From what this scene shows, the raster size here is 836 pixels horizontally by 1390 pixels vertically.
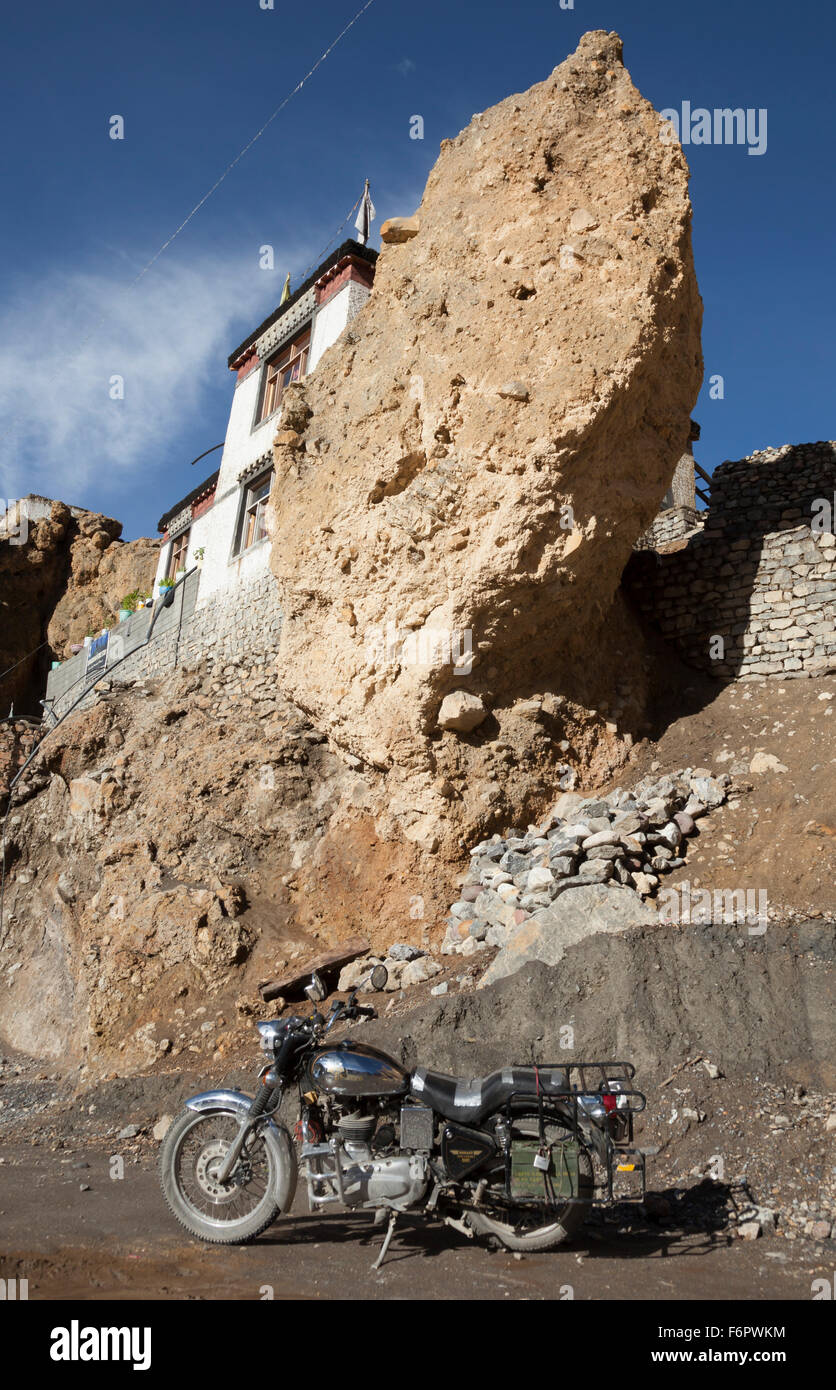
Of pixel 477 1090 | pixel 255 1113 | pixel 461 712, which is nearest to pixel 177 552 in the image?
pixel 461 712

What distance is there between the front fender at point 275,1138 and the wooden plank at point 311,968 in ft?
11.7

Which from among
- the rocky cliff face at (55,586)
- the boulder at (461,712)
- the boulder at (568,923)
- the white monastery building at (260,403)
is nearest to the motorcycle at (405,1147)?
the boulder at (568,923)

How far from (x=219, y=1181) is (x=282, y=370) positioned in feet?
46.2

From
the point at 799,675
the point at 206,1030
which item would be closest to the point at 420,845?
the point at 206,1030

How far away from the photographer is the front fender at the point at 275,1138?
4.31 metres

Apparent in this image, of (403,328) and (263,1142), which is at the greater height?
(403,328)

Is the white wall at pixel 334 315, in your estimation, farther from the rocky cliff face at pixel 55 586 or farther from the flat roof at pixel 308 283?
the rocky cliff face at pixel 55 586

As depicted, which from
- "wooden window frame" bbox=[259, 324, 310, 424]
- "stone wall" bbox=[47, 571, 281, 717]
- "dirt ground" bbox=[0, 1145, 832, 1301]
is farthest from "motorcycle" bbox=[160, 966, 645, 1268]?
"wooden window frame" bbox=[259, 324, 310, 424]

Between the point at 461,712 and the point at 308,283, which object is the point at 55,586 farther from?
the point at 461,712

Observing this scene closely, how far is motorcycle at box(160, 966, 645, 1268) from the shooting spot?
163 inches

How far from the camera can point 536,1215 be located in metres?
4.29

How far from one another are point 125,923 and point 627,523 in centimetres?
710
